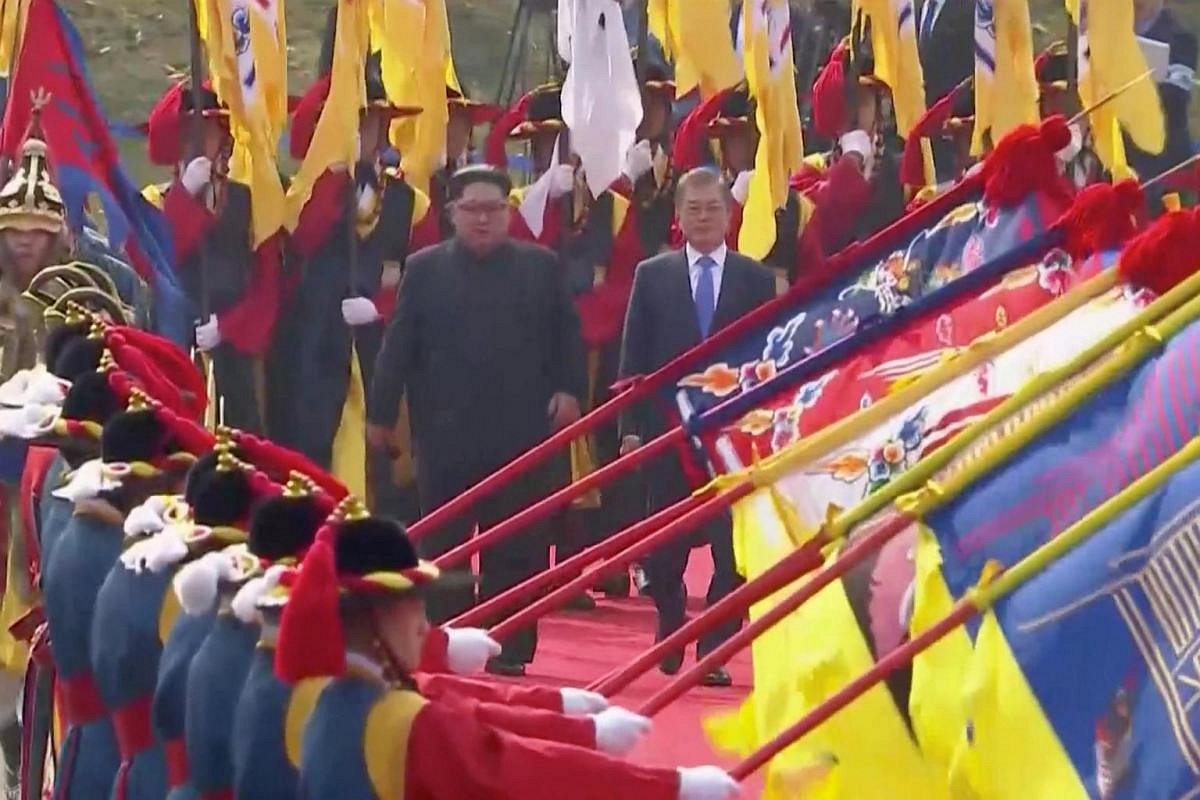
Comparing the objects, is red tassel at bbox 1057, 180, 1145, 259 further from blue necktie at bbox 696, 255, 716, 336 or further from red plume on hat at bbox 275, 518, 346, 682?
blue necktie at bbox 696, 255, 716, 336

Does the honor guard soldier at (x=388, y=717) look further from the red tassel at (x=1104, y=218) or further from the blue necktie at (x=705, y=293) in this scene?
the blue necktie at (x=705, y=293)

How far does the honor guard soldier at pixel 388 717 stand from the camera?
3633mm

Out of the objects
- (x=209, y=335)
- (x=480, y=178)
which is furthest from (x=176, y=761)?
(x=209, y=335)

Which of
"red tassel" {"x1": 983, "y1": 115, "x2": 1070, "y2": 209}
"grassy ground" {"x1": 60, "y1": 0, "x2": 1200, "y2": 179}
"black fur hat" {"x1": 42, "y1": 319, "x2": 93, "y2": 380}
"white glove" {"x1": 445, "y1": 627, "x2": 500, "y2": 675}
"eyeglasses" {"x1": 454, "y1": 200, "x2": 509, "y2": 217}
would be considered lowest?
"white glove" {"x1": 445, "y1": 627, "x2": 500, "y2": 675}

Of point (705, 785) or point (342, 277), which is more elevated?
point (342, 277)

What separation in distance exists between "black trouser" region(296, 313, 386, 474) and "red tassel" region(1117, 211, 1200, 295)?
5.20m

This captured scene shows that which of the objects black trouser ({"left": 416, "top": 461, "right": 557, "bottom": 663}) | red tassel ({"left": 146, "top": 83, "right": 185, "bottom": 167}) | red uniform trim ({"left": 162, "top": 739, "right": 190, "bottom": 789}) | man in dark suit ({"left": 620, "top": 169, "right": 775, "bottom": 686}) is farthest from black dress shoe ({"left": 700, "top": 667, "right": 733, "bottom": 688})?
red uniform trim ({"left": 162, "top": 739, "right": 190, "bottom": 789})

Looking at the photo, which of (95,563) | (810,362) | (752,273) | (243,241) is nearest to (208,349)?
(243,241)

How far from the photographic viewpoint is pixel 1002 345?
203 inches

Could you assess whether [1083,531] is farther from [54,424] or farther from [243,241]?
[243,241]

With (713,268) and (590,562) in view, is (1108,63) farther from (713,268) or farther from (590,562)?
(590,562)

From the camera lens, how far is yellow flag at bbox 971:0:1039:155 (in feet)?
32.1

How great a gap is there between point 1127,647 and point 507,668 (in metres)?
4.58

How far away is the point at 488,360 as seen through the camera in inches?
332
